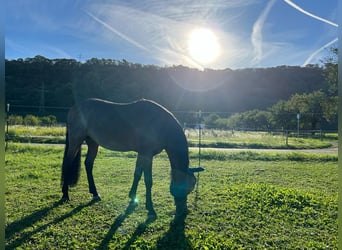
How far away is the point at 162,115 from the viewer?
15.0 ft

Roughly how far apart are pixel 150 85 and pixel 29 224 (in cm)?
3312

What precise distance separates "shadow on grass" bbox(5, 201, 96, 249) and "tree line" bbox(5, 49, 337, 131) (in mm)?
5096

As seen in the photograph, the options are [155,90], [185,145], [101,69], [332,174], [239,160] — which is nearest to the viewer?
[185,145]

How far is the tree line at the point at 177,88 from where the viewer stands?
23656 millimetres

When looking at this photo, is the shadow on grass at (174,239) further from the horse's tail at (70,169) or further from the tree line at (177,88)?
the tree line at (177,88)

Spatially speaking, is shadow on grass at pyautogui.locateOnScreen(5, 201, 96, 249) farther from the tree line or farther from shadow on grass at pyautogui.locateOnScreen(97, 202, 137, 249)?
the tree line

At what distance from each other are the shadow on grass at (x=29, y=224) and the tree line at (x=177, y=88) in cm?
510

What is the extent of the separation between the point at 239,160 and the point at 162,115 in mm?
7050

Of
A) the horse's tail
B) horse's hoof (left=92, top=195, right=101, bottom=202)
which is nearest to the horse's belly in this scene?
the horse's tail

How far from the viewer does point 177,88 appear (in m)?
42.0

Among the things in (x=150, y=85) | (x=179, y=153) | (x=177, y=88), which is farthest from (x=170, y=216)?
(x=177, y=88)

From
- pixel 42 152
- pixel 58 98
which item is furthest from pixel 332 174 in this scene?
pixel 58 98

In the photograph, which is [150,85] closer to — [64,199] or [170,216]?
[64,199]

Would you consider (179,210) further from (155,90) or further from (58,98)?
(155,90)
